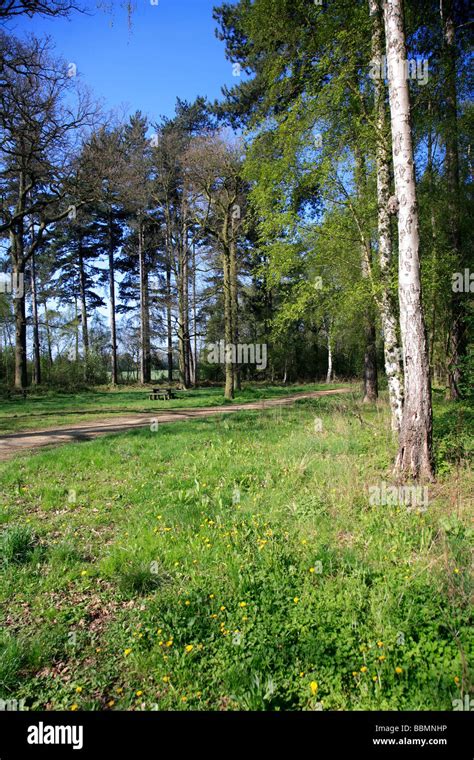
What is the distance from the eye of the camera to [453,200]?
1028 cm

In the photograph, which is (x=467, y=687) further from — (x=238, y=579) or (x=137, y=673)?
(x=137, y=673)

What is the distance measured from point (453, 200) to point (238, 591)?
38.5 ft

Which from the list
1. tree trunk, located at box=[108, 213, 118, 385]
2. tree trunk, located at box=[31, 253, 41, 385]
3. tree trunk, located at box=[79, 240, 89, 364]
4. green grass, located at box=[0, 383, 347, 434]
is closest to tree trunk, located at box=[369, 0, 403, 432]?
green grass, located at box=[0, 383, 347, 434]

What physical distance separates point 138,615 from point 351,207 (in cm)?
853

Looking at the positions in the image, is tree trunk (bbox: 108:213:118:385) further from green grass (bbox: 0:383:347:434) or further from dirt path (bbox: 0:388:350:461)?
dirt path (bbox: 0:388:350:461)

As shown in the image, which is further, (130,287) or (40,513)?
(130,287)

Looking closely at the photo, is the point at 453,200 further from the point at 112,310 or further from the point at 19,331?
the point at 112,310

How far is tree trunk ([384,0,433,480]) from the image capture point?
5.05m

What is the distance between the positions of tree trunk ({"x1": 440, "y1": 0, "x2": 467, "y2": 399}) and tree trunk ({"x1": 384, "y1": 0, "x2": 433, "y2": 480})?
5.07 meters

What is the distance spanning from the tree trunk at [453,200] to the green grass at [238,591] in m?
5.50

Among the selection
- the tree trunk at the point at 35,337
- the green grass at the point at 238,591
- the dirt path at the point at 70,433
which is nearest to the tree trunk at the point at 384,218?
the green grass at the point at 238,591

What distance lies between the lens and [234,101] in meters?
17.1

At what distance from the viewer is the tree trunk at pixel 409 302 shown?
5.05m

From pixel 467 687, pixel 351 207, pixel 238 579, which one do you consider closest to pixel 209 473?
pixel 238 579
